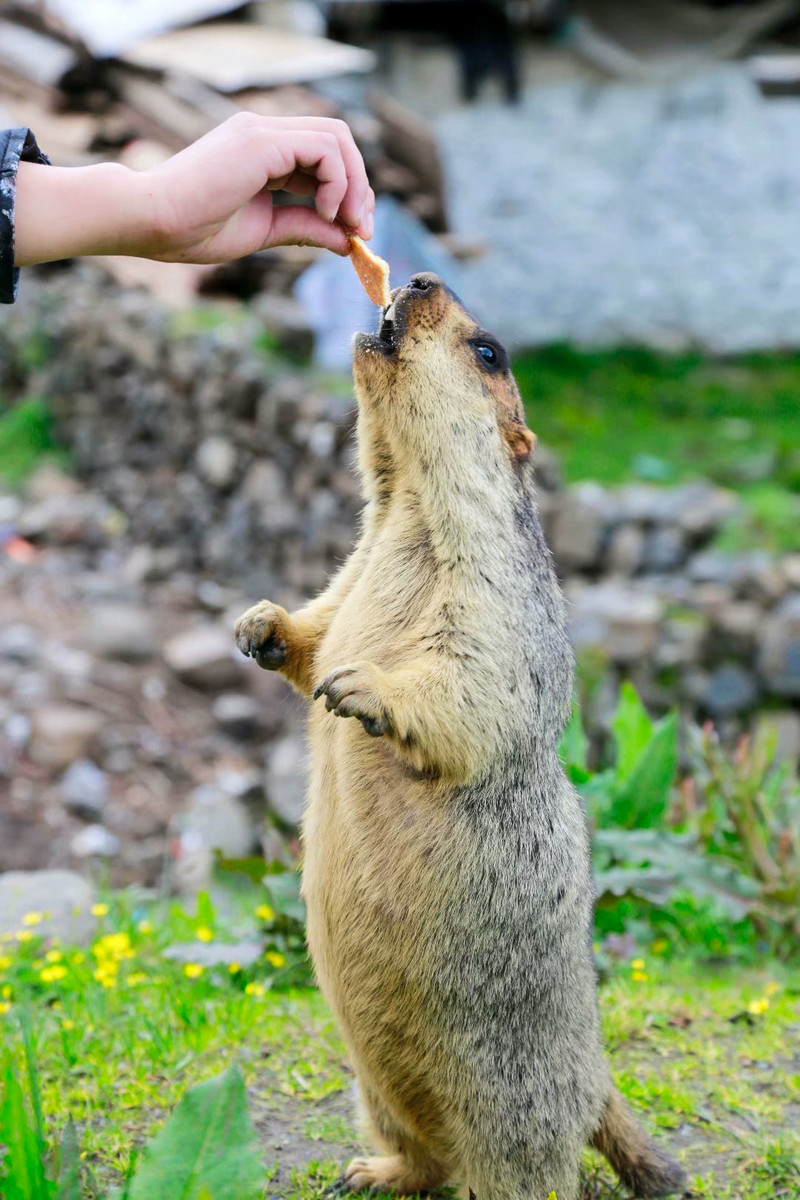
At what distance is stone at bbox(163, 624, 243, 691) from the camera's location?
724 centimetres

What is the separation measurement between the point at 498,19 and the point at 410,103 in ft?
3.73

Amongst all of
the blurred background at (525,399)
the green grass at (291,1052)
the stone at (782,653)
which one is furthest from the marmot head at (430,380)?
the stone at (782,653)

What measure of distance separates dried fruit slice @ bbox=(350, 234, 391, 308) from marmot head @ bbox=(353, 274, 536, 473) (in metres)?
0.08

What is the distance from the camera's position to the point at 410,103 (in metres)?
12.6

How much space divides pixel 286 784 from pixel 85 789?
1096mm

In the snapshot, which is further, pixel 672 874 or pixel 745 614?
pixel 745 614

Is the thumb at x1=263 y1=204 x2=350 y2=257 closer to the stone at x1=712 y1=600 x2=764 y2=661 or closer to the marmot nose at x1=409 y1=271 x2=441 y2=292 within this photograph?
the marmot nose at x1=409 y1=271 x2=441 y2=292

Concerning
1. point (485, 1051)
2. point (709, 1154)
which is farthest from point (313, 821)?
point (709, 1154)

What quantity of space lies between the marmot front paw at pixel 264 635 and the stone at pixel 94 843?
10.3 ft

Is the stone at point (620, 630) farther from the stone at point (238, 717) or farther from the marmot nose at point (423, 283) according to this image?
the marmot nose at point (423, 283)

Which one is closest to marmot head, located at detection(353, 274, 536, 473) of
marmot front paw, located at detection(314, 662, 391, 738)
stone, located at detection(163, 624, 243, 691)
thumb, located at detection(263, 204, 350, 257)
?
thumb, located at detection(263, 204, 350, 257)

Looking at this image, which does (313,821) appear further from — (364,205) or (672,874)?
(672,874)

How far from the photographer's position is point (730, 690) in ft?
20.6

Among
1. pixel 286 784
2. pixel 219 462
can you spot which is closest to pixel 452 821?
pixel 286 784
